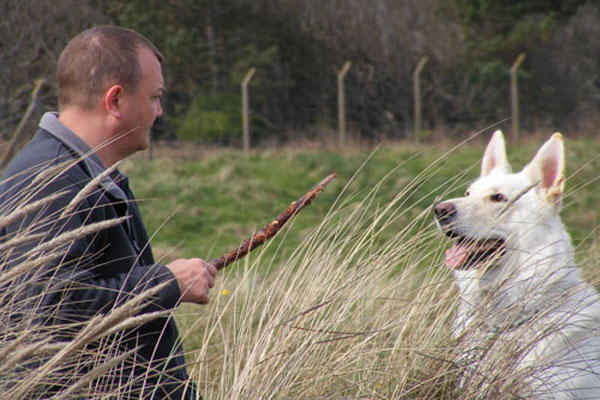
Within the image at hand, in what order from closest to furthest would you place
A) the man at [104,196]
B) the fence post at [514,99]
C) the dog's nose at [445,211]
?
the man at [104,196] → the dog's nose at [445,211] → the fence post at [514,99]

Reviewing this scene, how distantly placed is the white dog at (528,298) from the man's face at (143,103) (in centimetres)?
118

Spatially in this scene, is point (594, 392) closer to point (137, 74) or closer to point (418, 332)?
point (418, 332)

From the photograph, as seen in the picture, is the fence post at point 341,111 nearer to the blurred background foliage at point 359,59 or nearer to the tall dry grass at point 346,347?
the blurred background foliage at point 359,59

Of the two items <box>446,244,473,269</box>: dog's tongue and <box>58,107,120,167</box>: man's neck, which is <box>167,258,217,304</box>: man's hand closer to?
<box>58,107,120,167</box>: man's neck

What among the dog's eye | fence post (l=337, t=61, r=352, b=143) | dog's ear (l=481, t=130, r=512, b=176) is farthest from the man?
fence post (l=337, t=61, r=352, b=143)

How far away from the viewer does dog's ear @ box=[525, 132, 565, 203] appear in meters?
3.20

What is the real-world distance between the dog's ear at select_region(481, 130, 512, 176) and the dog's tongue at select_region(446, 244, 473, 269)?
95 centimetres

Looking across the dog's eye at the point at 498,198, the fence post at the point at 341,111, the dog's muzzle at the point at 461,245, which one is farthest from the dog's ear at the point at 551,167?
the fence post at the point at 341,111

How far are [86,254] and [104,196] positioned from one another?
275 millimetres

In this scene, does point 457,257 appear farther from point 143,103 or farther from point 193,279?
point 143,103

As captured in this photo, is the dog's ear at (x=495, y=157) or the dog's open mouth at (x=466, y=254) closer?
the dog's open mouth at (x=466, y=254)

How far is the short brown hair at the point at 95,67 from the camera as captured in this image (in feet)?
8.55

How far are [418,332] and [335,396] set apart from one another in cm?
40

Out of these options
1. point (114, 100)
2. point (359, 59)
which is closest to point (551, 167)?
point (114, 100)
